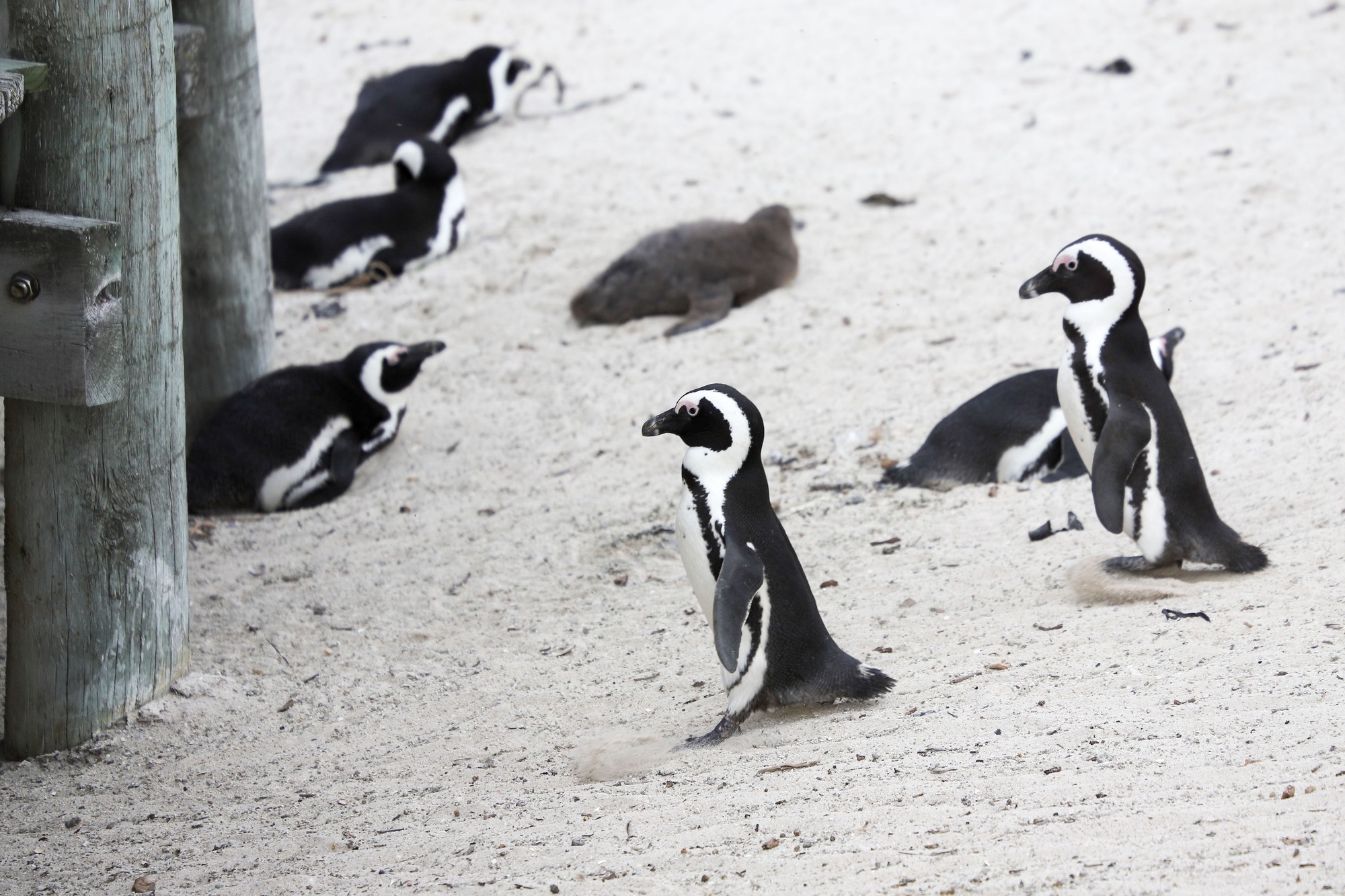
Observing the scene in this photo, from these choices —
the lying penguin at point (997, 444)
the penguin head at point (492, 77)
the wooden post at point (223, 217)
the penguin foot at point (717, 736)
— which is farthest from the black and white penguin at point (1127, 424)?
the penguin head at point (492, 77)

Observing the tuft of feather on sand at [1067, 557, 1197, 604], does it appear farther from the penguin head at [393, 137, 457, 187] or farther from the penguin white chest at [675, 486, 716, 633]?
the penguin head at [393, 137, 457, 187]

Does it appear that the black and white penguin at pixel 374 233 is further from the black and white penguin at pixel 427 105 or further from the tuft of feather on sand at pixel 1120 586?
the tuft of feather on sand at pixel 1120 586

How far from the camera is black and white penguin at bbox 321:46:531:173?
922 centimetres

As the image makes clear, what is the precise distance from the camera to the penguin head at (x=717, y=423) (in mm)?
3404

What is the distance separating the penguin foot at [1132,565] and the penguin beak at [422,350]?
320 centimetres

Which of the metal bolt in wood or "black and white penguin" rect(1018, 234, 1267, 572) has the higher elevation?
the metal bolt in wood

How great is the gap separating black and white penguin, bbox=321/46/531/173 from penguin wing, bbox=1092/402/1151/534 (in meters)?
6.24

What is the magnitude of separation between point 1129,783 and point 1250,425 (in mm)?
2736

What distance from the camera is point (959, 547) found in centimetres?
454

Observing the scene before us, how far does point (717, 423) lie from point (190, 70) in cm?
293

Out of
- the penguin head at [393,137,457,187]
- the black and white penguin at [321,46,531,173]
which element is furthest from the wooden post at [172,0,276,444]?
the black and white penguin at [321,46,531,173]

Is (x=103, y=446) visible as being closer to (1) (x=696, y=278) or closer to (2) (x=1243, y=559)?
(2) (x=1243, y=559)

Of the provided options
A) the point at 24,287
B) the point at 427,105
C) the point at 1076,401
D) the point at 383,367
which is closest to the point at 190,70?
the point at 383,367

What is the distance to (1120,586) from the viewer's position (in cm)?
397
